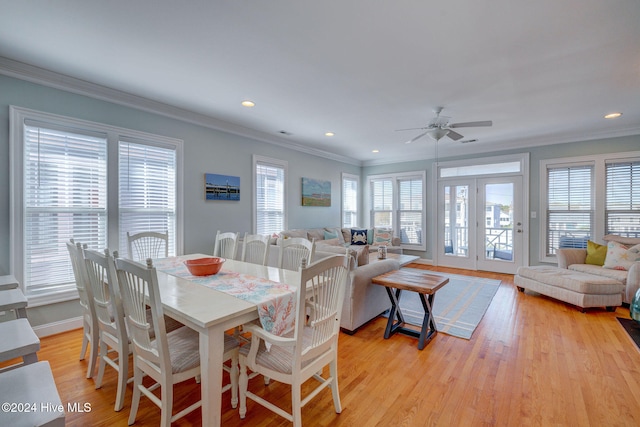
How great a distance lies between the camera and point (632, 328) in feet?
10.2

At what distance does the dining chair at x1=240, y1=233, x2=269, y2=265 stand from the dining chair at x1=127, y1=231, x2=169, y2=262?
997 mm

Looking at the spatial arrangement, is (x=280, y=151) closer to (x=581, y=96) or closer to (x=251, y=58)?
(x=251, y=58)

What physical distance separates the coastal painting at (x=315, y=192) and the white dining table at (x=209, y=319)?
13.2ft

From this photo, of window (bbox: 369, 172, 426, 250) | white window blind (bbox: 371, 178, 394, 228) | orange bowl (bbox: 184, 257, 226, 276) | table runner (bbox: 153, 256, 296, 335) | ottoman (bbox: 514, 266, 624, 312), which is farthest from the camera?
white window blind (bbox: 371, 178, 394, 228)

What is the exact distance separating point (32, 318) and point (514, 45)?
5.02 meters

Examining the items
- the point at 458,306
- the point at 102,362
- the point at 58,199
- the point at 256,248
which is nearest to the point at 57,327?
the point at 58,199

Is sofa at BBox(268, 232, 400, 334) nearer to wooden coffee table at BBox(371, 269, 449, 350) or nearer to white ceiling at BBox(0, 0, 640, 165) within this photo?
wooden coffee table at BBox(371, 269, 449, 350)

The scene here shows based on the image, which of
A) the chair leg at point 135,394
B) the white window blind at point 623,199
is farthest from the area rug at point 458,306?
the chair leg at point 135,394

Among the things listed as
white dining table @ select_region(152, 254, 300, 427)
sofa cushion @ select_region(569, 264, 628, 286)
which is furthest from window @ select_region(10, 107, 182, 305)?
sofa cushion @ select_region(569, 264, 628, 286)

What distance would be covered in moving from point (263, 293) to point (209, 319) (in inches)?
17.5

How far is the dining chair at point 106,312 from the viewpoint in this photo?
171 centimetres

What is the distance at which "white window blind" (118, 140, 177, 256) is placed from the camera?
11.0 feet

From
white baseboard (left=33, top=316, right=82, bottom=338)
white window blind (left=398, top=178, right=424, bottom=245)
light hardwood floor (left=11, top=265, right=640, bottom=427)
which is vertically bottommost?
light hardwood floor (left=11, top=265, right=640, bottom=427)

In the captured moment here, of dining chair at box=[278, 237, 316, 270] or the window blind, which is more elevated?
the window blind
